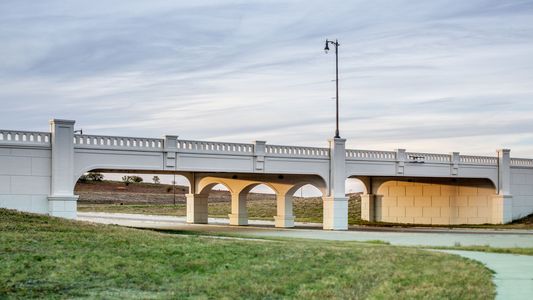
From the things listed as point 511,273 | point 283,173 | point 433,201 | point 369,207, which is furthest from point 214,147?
point 511,273

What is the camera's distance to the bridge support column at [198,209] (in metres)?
59.2

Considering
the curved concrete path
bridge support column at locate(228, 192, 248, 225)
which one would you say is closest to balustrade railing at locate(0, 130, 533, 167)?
bridge support column at locate(228, 192, 248, 225)

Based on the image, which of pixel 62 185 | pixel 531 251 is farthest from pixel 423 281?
pixel 62 185

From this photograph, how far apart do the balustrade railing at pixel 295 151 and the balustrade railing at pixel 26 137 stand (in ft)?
46.9

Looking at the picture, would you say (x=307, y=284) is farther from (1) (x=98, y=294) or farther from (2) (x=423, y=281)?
(1) (x=98, y=294)

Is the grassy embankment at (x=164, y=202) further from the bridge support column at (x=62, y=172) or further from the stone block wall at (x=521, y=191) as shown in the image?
the bridge support column at (x=62, y=172)

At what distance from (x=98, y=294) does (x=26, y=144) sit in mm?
22501

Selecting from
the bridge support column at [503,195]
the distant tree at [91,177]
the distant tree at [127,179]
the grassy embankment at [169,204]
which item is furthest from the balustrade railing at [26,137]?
the distant tree at [127,179]

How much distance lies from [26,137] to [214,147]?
11245 mm

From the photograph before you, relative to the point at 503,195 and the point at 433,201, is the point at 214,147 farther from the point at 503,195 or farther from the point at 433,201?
the point at 503,195

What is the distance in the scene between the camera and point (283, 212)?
53219 mm

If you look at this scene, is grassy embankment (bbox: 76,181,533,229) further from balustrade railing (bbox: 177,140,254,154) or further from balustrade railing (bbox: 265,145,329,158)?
balustrade railing (bbox: 177,140,254,154)

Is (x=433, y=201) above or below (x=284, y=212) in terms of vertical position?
above

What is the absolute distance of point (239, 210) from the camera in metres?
56.9
